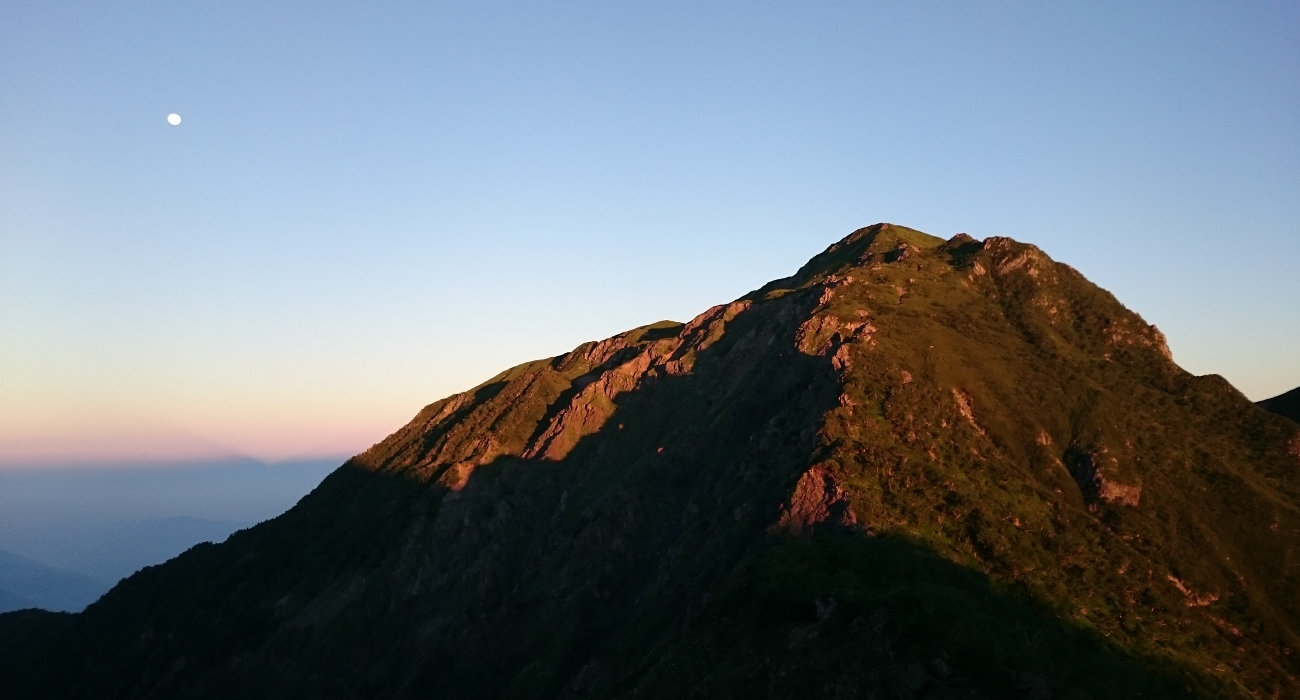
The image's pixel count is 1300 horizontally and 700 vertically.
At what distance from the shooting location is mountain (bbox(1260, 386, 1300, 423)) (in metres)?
129

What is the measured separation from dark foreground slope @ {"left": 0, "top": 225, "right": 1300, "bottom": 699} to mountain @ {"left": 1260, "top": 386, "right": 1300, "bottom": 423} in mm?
22332

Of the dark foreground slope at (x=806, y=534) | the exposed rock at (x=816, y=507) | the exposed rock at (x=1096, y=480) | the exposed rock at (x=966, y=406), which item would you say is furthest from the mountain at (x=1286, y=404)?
the exposed rock at (x=816, y=507)

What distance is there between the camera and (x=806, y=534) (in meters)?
82.4

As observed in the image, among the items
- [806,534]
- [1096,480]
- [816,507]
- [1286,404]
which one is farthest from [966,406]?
[1286,404]

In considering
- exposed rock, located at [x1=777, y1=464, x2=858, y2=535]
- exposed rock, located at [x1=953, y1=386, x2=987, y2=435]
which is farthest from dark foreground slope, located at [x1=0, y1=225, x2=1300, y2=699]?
exposed rock, located at [x1=953, y1=386, x2=987, y2=435]

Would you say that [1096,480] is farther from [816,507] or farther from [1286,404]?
[1286,404]

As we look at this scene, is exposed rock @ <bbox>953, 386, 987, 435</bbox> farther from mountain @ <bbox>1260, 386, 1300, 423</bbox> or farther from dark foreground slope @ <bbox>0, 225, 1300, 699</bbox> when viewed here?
mountain @ <bbox>1260, 386, 1300, 423</bbox>

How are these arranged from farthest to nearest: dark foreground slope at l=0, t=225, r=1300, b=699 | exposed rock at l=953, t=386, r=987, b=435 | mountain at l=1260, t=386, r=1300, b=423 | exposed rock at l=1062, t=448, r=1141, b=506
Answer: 1. mountain at l=1260, t=386, r=1300, b=423
2. exposed rock at l=953, t=386, r=987, b=435
3. exposed rock at l=1062, t=448, r=1141, b=506
4. dark foreground slope at l=0, t=225, r=1300, b=699

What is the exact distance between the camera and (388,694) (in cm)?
10862

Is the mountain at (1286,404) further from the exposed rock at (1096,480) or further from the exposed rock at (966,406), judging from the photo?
the exposed rock at (966,406)

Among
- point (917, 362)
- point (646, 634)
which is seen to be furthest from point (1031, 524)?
point (646, 634)

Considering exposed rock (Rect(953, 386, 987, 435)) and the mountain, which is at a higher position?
exposed rock (Rect(953, 386, 987, 435))

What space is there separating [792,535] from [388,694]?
200 feet

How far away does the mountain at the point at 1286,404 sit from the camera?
424 feet
